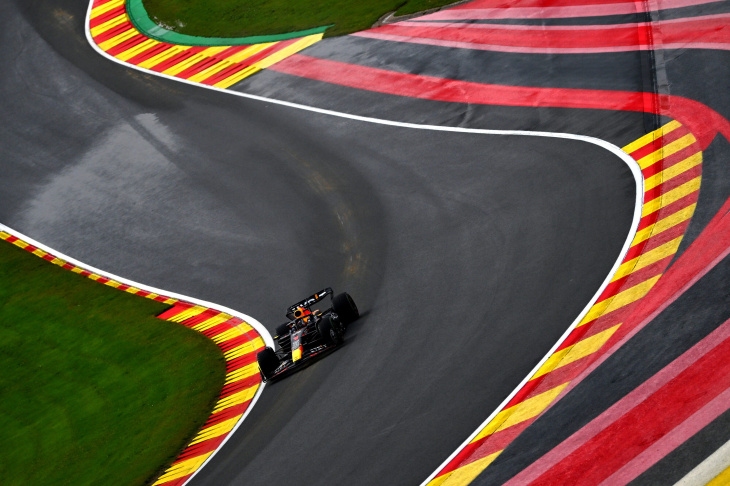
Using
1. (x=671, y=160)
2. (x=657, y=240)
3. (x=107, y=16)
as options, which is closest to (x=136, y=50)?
(x=107, y=16)

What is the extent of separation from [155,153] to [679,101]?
57.5 feet

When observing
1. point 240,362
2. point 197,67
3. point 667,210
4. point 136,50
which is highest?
→ point 136,50

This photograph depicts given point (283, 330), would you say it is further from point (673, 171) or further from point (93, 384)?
point (673, 171)

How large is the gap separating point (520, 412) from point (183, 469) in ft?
24.1

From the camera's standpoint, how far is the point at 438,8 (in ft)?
101

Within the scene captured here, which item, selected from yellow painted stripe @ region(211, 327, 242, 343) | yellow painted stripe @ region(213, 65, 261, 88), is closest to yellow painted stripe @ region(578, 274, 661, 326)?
yellow painted stripe @ region(211, 327, 242, 343)

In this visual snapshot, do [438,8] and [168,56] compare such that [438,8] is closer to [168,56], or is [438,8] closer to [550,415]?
[168,56]

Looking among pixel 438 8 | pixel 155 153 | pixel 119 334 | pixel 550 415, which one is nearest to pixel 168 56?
pixel 155 153

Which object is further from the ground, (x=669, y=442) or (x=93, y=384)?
(x=669, y=442)

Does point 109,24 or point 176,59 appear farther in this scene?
point 109,24

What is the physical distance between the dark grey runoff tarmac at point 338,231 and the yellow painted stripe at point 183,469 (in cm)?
54

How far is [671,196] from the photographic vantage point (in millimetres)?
18250

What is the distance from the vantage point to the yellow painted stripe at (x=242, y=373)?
19.7 m

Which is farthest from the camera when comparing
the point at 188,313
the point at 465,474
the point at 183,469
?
the point at 188,313
